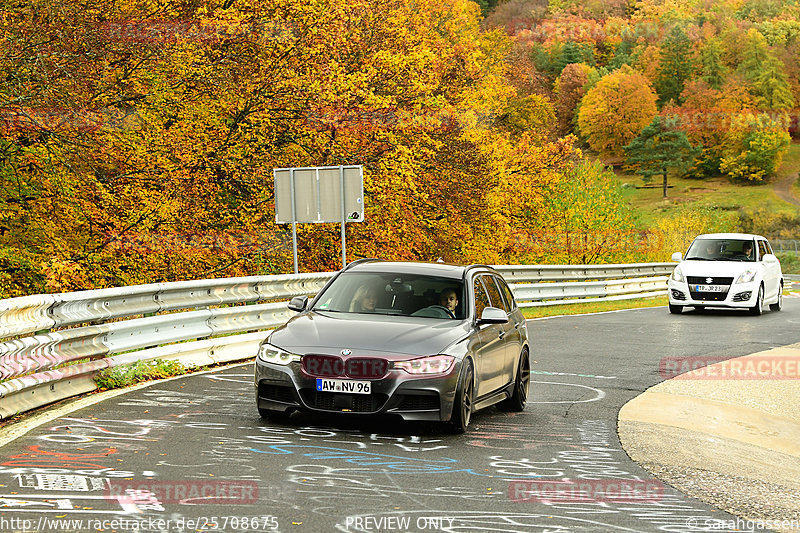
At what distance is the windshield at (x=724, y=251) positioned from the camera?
25.8 m

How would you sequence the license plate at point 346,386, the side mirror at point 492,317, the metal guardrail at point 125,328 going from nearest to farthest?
the license plate at point 346,386 → the metal guardrail at point 125,328 → the side mirror at point 492,317

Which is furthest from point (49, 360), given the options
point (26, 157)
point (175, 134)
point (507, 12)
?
point (507, 12)

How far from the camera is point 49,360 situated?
938 cm

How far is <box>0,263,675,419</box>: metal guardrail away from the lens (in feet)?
29.2

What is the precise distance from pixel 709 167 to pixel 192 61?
146m

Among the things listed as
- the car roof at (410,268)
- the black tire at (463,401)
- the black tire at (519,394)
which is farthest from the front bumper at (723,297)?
the black tire at (463,401)

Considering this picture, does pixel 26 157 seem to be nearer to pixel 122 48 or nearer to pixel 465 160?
pixel 122 48

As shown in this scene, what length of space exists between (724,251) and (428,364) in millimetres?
19149

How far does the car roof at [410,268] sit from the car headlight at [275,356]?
Result: 156 centimetres

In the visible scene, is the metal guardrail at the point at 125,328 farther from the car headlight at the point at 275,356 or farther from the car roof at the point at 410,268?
the car roof at the point at 410,268

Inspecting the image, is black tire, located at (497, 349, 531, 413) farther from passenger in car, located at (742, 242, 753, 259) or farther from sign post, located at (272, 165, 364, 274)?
passenger in car, located at (742, 242, 753, 259)

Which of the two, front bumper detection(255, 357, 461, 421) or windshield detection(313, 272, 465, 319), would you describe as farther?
windshield detection(313, 272, 465, 319)

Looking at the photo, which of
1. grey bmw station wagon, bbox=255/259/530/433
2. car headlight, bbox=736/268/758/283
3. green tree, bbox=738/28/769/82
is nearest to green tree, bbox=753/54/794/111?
green tree, bbox=738/28/769/82

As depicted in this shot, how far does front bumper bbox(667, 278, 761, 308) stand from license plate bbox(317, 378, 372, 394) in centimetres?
1816
